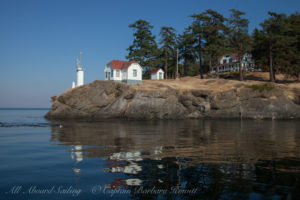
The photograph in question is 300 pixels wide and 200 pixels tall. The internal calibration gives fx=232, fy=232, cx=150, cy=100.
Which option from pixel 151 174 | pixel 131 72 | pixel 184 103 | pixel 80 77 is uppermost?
pixel 131 72

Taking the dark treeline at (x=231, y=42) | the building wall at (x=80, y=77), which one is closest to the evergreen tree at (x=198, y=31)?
the dark treeline at (x=231, y=42)

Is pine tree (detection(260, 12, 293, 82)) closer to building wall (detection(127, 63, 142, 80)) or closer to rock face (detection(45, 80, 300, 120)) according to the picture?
rock face (detection(45, 80, 300, 120))

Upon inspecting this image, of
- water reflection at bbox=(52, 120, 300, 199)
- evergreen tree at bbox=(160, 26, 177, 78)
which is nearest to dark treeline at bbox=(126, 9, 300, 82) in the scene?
evergreen tree at bbox=(160, 26, 177, 78)

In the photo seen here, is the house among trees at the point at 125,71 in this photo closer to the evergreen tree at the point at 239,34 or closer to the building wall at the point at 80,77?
the building wall at the point at 80,77

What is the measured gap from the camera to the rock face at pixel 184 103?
43344 mm

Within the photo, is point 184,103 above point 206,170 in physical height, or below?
above

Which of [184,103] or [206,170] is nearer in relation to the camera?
[206,170]

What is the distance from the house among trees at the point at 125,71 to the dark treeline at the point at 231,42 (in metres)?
12.7

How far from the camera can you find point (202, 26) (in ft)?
199

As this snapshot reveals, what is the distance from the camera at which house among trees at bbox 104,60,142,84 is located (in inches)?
2068

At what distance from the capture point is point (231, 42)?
5847cm

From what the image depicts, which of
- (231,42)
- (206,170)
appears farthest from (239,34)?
(206,170)

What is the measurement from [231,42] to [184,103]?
2487 centimetres

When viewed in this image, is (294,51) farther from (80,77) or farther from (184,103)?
(80,77)
